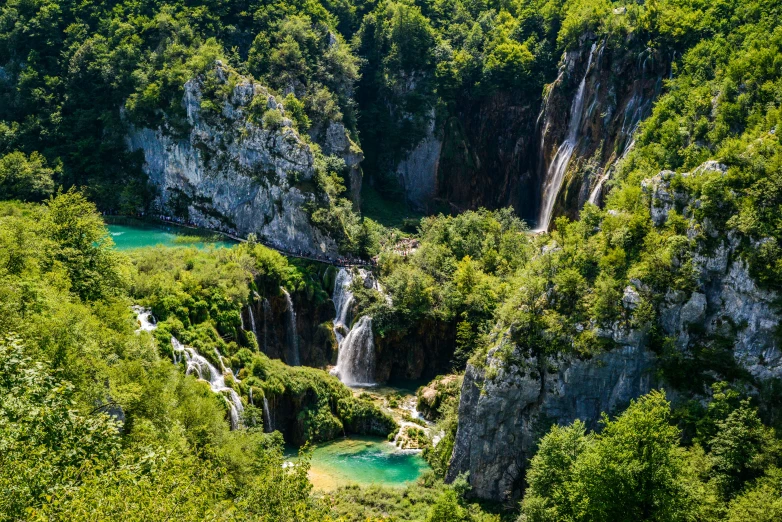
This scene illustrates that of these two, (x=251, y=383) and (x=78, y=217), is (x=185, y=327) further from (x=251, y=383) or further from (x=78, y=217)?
(x=78, y=217)

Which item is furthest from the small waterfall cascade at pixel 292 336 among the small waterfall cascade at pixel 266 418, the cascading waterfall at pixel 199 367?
the cascading waterfall at pixel 199 367

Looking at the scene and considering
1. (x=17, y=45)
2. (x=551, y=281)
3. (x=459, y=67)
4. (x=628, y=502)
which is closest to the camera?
(x=628, y=502)

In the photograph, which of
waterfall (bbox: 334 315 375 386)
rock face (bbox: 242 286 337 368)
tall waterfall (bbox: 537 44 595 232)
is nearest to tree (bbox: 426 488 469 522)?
waterfall (bbox: 334 315 375 386)

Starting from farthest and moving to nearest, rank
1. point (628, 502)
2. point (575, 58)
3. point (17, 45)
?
1. point (17, 45)
2. point (575, 58)
3. point (628, 502)

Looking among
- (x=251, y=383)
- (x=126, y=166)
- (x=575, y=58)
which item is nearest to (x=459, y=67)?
(x=575, y=58)

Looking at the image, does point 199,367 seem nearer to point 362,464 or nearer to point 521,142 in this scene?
point 362,464

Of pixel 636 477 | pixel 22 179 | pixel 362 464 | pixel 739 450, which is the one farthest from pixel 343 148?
pixel 636 477

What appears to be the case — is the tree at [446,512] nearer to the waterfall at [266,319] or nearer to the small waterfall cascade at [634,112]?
the waterfall at [266,319]
